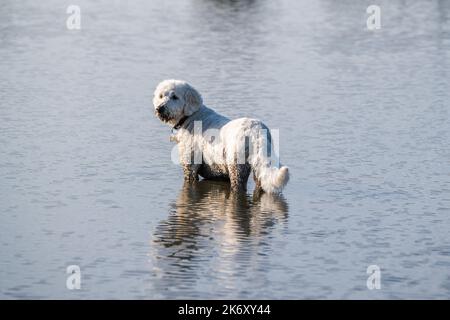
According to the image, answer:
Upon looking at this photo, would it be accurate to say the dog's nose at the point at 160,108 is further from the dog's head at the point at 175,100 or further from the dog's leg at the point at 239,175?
the dog's leg at the point at 239,175

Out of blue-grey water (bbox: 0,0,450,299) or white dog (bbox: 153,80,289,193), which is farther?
white dog (bbox: 153,80,289,193)

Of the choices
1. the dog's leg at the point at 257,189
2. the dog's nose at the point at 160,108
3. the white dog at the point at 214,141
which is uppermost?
the dog's nose at the point at 160,108

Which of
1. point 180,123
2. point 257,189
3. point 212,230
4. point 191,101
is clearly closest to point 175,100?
point 191,101

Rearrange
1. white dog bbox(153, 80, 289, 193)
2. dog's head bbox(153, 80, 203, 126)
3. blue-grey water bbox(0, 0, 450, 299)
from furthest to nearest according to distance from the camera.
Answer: dog's head bbox(153, 80, 203, 126), white dog bbox(153, 80, 289, 193), blue-grey water bbox(0, 0, 450, 299)

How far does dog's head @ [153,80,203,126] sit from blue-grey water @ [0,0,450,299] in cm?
76

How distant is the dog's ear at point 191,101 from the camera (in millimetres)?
13625

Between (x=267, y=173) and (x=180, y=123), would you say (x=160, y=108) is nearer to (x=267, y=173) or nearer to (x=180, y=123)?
(x=180, y=123)

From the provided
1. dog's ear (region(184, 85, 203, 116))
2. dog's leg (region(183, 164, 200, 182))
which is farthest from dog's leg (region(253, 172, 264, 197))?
dog's ear (region(184, 85, 203, 116))

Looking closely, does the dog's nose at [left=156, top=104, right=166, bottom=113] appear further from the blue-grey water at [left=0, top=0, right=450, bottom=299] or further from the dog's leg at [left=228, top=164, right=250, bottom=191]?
the dog's leg at [left=228, top=164, right=250, bottom=191]

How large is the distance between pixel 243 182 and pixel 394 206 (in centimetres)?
165

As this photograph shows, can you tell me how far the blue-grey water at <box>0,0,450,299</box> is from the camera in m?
10.4

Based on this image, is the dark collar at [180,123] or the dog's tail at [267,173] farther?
the dark collar at [180,123]

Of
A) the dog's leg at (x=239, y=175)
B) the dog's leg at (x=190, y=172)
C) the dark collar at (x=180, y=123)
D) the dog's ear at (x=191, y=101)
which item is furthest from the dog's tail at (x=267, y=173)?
the dark collar at (x=180, y=123)

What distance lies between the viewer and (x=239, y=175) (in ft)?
43.3
